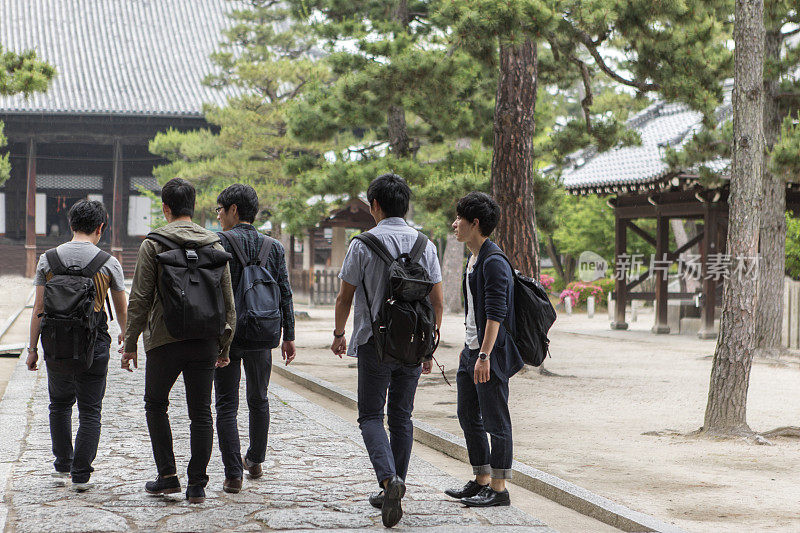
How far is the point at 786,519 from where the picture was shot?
480 centimetres

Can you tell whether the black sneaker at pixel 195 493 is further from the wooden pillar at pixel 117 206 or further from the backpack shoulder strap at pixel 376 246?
the wooden pillar at pixel 117 206

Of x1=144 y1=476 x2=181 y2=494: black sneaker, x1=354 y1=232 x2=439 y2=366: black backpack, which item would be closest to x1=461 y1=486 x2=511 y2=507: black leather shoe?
x1=354 y1=232 x2=439 y2=366: black backpack

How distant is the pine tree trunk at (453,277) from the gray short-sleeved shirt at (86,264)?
70.4ft

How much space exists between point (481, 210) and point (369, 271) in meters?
0.70

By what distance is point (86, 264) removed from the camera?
491 centimetres

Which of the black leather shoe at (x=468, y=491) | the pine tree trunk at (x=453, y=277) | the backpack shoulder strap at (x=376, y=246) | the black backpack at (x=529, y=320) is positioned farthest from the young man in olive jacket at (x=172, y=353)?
the pine tree trunk at (x=453, y=277)

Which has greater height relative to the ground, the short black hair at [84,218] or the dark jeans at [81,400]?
the short black hair at [84,218]

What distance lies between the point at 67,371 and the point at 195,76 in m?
31.1

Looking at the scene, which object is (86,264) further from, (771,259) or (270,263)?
(771,259)

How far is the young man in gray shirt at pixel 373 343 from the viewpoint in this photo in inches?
177

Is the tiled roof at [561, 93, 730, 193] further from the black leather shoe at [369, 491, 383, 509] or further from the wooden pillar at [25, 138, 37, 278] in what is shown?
the wooden pillar at [25, 138, 37, 278]

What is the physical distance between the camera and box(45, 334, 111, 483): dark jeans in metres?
4.91

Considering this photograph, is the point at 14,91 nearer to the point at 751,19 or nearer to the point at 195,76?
the point at 751,19

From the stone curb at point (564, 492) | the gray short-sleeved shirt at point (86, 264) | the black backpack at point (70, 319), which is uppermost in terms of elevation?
the gray short-sleeved shirt at point (86, 264)
